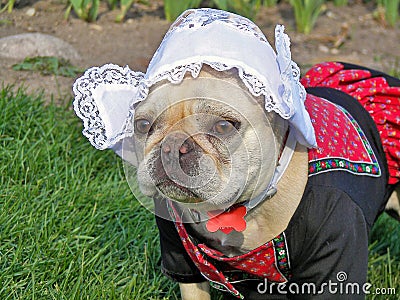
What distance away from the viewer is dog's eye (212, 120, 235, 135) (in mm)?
1708

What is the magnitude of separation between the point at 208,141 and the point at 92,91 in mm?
364

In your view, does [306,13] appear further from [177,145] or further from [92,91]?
[177,145]

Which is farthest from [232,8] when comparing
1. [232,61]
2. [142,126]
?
[232,61]

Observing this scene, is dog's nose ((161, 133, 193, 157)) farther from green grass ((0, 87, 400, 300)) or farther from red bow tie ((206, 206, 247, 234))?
green grass ((0, 87, 400, 300))

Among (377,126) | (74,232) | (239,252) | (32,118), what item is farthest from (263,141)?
(32,118)

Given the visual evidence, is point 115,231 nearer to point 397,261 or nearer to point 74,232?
point 74,232

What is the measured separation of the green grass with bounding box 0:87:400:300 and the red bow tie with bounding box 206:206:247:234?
1.48ft

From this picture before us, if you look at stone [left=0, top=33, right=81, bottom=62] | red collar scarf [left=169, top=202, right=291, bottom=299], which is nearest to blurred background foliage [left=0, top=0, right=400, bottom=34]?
stone [left=0, top=33, right=81, bottom=62]

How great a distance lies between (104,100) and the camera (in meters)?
1.91

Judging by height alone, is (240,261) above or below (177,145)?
below

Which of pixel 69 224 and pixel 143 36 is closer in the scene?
pixel 69 224

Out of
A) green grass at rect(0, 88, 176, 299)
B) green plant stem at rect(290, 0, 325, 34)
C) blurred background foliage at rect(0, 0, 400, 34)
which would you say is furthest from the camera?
green plant stem at rect(290, 0, 325, 34)

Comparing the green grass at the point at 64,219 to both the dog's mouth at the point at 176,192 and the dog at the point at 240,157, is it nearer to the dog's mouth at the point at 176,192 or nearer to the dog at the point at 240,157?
the dog at the point at 240,157

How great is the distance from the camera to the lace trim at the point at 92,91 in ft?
6.21
